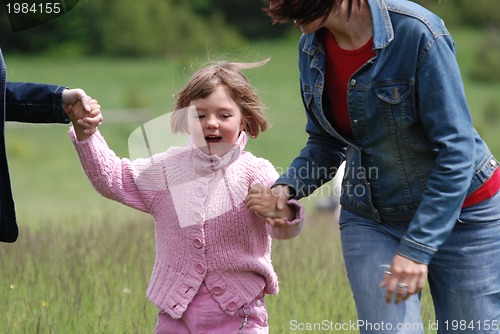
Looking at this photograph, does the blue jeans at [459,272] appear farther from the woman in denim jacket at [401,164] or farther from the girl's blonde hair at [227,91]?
the girl's blonde hair at [227,91]

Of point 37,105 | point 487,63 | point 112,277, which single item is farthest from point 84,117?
point 487,63

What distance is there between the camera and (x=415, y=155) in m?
3.77

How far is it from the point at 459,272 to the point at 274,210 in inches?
26.1

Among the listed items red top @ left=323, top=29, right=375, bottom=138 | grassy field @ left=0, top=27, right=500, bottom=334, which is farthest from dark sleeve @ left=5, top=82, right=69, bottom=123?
red top @ left=323, top=29, right=375, bottom=138

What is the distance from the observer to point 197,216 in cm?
431

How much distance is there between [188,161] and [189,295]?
524 millimetres

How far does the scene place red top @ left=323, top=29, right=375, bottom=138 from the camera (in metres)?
3.79

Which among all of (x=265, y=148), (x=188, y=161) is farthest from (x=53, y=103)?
(x=265, y=148)

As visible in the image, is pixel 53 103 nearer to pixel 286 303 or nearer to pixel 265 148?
pixel 286 303

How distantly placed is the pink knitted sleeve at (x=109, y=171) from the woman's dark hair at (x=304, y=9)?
92 cm

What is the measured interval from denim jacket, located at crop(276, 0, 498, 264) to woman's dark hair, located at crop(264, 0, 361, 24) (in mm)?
166

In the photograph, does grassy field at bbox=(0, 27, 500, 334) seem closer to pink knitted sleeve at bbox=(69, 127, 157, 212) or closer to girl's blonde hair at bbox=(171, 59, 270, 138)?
girl's blonde hair at bbox=(171, 59, 270, 138)

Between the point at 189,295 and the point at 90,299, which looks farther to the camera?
the point at 90,299

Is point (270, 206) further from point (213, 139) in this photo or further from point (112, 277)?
point (112, 277)
